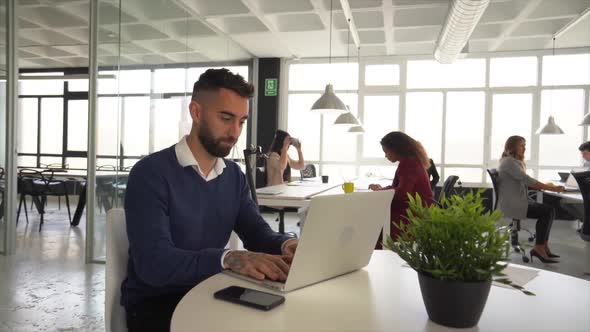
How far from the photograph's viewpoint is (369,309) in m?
0.97

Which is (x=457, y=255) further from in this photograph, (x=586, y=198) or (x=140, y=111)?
(x=140, y=111)

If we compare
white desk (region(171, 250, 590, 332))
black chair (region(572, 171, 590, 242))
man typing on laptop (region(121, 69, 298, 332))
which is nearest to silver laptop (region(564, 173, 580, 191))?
black chair (region(572, 171, 590, 242))

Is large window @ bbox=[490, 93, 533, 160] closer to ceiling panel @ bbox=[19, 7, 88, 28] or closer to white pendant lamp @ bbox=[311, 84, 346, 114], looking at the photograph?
white pendant lamp @ bbox=[311, 84, 346, 114]

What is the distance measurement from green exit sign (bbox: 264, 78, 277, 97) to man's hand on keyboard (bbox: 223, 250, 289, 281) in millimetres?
7691

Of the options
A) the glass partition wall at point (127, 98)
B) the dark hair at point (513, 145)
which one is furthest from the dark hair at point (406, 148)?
the dark hair at point (513, 145)

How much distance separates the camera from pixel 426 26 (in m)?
6.38

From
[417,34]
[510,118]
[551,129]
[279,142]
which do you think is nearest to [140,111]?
[279,142]

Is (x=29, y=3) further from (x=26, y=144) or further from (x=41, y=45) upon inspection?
(x=26, y=144)

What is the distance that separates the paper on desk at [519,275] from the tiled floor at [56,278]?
2443 mm

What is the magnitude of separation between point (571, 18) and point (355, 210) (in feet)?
21.5

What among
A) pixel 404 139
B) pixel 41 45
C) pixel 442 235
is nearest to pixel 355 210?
pixel 442 235

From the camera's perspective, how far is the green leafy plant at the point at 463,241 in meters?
0.80

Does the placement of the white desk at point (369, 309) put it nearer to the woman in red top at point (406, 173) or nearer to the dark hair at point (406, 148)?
the woman in red top at point (406, 173)

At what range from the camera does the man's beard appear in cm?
146
